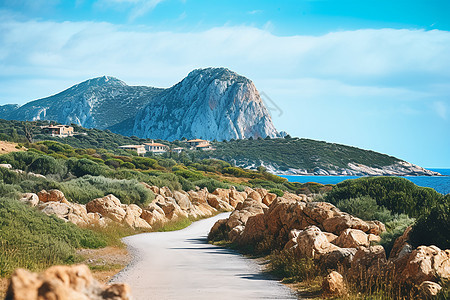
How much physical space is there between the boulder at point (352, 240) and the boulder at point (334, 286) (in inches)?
148

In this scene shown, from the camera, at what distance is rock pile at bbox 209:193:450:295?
983 cm

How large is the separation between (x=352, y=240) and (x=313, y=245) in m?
1.28

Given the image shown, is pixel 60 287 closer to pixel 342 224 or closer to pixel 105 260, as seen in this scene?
pixel 105 260

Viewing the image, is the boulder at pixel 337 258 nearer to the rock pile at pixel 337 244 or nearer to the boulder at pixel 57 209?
the rock pile at pixel 337 244

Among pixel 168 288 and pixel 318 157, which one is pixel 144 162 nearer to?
pixel 168 288

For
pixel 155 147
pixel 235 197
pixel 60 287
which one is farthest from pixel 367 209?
pixel 155 147

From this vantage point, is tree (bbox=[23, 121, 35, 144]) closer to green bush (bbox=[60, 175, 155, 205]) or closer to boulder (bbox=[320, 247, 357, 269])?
green bush (bbox=[60, 175, 155, 205])

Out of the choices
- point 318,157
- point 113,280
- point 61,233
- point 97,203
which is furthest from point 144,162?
point 318,157

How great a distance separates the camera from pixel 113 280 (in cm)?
1219

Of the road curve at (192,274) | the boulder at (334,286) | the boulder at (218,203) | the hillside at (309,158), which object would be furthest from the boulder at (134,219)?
the hillside at (309,158)

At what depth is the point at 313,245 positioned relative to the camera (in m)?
13.6

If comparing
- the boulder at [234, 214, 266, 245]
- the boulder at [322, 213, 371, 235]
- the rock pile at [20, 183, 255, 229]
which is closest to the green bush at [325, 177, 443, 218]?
the boulder at [234, 214, 266, 245]

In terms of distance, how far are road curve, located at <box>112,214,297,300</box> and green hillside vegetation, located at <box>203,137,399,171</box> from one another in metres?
132

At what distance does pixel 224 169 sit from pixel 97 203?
66802 millimetres
